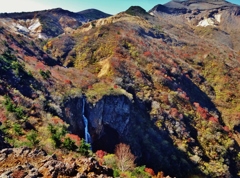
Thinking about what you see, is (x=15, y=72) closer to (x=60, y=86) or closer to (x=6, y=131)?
(x=60, y=86)

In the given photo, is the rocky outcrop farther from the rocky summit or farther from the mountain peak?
the mountain peak

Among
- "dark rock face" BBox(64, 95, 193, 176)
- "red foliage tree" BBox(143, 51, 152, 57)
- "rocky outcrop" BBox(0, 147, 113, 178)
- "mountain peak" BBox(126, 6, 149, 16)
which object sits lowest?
"dark rock face" BBox(64, 95, 193, 176)

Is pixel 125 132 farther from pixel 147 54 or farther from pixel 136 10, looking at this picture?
pixel 136 10

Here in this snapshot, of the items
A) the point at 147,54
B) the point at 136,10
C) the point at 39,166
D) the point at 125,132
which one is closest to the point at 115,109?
the point at 125,132

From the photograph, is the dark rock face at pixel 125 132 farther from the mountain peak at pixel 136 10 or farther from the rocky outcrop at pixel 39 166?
the mountain peak at pixel 136 10

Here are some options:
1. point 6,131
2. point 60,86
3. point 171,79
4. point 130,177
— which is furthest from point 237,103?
point 6,131

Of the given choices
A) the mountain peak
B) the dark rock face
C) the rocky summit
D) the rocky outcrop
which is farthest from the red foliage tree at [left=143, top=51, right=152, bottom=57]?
the mountain peak
